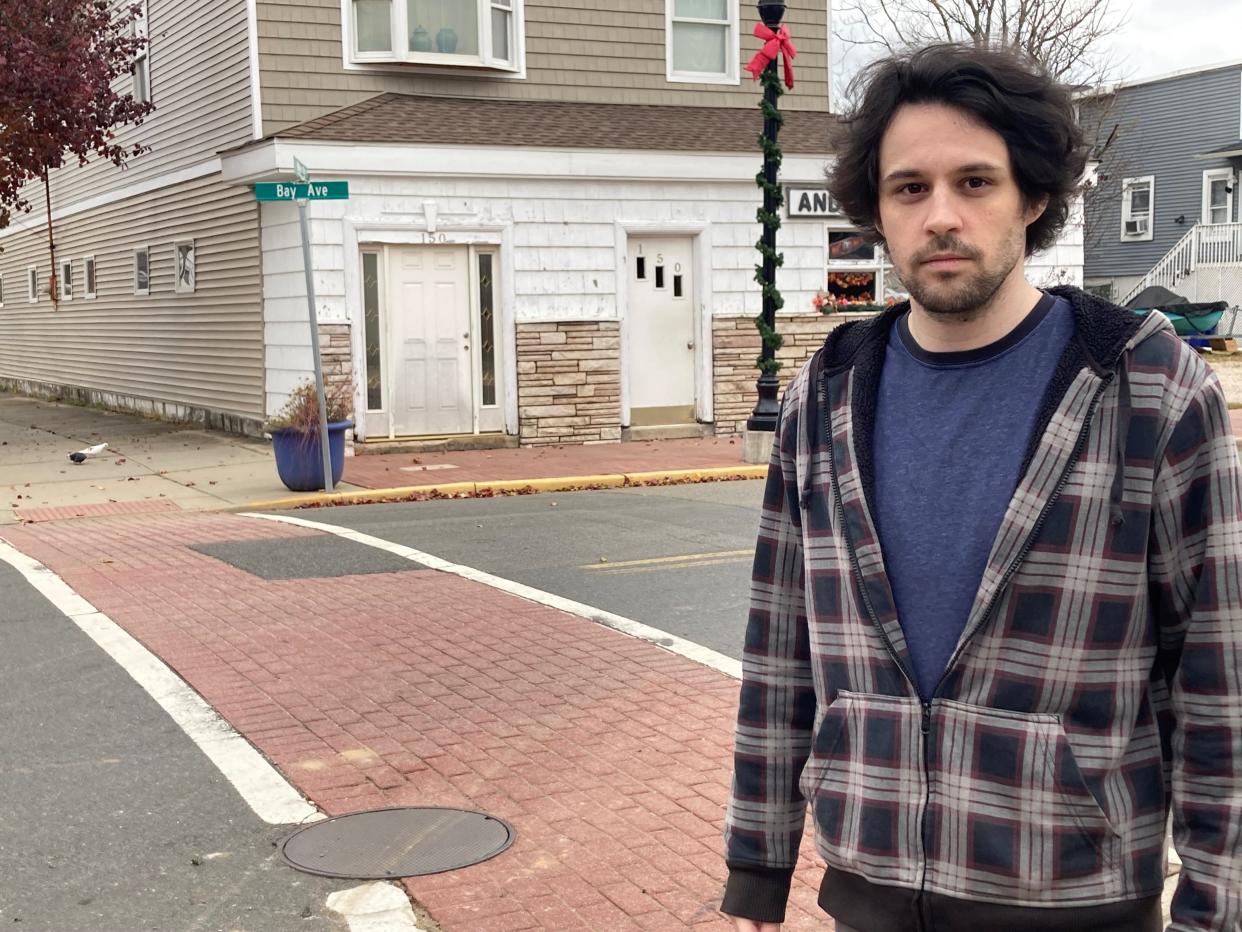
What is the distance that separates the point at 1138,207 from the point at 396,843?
38.6m

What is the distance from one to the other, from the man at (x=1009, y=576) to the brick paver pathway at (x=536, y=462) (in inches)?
512

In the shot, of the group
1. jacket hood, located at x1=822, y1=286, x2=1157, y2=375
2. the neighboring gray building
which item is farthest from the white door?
the neighboring gray building

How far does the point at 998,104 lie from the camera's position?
221cm

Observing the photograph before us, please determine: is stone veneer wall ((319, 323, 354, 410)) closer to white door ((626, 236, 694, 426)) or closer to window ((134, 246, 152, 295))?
white door ((626, 236, 694, 426))

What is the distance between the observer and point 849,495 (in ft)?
7.50

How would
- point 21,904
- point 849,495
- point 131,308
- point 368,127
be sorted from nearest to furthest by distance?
1. point 849,495
2. point 21,904
3. point 368,127
4. point 131,308

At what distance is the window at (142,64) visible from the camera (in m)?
22.9

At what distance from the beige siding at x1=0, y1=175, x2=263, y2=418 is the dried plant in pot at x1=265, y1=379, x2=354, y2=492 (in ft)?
14.3

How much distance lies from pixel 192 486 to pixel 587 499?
4265 mm

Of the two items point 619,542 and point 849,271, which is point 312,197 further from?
point 849,271

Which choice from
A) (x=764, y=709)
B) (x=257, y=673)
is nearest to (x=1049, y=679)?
(x=764, y=709)

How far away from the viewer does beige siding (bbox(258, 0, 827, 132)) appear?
59.6 feet

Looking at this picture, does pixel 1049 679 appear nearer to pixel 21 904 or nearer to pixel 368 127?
pixel 21 904

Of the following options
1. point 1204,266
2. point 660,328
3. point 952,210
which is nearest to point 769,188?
point 660,328
